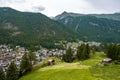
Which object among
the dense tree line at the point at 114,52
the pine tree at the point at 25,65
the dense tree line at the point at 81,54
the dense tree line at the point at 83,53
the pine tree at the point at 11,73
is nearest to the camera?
the pine tree at the point at 11,73

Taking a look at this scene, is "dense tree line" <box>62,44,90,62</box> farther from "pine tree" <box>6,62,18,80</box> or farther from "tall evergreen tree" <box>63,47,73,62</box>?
"pine tree" <box>6,62,18,80</box>

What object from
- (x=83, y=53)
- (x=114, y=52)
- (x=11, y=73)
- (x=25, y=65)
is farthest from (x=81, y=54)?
(x=11, y=73)

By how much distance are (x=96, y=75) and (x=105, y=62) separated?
29.4m

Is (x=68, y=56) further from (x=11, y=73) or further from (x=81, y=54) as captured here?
(x=11, y=73)

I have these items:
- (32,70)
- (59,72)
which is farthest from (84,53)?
(59,72)

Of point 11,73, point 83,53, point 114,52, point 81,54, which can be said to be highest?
point 114,52

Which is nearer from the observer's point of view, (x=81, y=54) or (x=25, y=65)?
(x=25, y=65)

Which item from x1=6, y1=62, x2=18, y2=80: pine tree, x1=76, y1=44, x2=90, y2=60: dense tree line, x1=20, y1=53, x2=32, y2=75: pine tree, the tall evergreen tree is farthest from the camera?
the tall evergreen tree

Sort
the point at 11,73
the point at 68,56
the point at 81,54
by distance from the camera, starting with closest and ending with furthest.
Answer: the point at 11,73, the point at 81,54, the point at 68,56

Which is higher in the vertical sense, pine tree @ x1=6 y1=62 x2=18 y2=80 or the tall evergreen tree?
the tall evergreen tree

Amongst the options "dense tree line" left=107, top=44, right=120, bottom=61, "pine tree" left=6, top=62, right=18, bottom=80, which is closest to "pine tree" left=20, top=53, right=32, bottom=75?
"pine tree" left=6, top=62, right=18, bottom=80

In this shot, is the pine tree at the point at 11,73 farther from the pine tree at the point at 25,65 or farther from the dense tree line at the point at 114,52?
the dense tree line at the point at 114,52

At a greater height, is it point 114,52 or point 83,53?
point 114,52

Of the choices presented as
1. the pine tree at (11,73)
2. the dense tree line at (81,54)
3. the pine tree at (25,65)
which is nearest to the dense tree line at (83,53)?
the dense tree line at (81,54)
